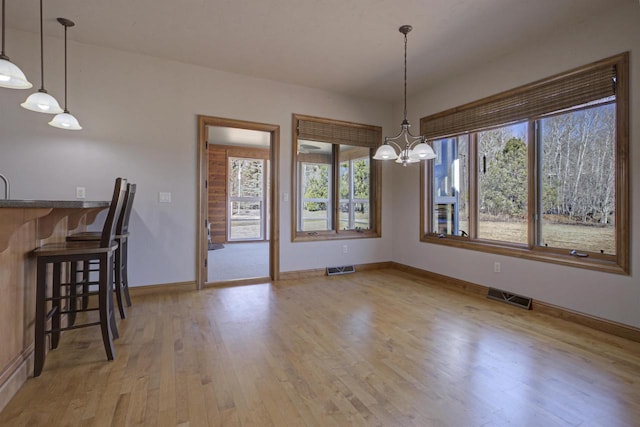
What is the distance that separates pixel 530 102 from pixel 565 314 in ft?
7.05

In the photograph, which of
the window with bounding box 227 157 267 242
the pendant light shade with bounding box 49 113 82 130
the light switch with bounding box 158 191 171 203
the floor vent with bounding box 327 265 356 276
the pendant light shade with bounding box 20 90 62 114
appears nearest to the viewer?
the pendant light shade with bounding box 20 90 62 114

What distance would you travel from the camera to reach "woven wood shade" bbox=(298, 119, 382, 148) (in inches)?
182

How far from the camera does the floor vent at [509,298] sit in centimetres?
327

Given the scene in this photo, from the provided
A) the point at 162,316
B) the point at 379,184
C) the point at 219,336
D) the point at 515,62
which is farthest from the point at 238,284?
the point at 515,62

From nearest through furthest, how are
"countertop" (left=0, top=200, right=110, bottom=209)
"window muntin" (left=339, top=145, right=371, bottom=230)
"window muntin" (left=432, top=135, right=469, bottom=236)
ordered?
"countertop" (left=0, top=200, right=110, bottom=209) < "window muntin" (left=432, top=135, right=469, bottom=236) < "window muntin" (left=339, top=145, right=371, bottom=230)

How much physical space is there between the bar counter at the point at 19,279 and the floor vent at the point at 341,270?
3.37 metres

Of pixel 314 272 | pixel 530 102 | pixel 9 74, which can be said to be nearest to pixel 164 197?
pixel 9 74

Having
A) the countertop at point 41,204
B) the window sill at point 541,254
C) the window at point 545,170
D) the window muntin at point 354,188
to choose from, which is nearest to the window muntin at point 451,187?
the window at point 545,170

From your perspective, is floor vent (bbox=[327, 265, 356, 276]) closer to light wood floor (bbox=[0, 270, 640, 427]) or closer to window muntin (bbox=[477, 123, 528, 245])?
light wood floor (bbox=[0, 270, 640, 427])

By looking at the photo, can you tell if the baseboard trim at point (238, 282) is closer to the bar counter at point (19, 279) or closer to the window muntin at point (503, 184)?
the bar counter at point (19, 279)

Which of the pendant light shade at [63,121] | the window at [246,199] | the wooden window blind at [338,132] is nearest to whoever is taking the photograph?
the pendant light shade at [63,121]

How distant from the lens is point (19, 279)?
5.97 ft

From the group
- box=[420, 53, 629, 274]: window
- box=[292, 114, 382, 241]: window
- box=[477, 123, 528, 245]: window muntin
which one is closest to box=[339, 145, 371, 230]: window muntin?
box=[292, 114, 382, 241]: window

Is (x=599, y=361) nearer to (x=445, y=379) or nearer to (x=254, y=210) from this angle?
(x=445, y=379)
